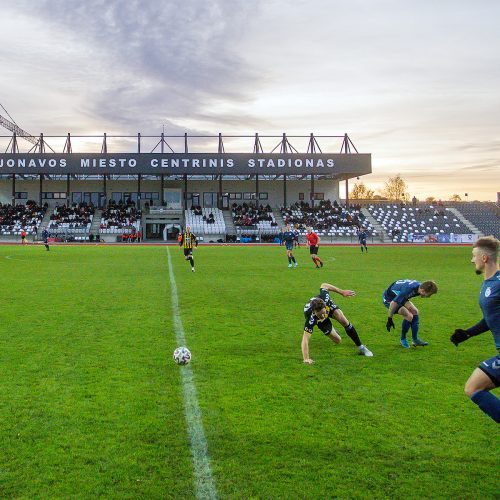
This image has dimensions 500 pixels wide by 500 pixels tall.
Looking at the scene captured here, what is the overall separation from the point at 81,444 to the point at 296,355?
400 cm

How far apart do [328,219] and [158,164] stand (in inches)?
863

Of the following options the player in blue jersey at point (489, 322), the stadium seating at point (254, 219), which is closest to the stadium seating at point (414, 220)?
the stadium seating at point (254, 219)

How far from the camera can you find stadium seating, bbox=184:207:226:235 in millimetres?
59875

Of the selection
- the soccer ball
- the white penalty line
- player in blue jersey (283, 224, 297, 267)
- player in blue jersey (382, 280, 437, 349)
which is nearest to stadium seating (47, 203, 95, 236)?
player in blue jersey (283, 224, 297, 267)

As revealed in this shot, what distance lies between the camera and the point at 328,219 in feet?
207

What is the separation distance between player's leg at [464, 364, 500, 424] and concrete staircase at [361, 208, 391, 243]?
54.8 meters

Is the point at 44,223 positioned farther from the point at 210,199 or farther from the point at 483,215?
the point at 483,215

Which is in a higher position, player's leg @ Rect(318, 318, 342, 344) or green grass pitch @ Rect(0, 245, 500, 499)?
player's leg @ Rect(318, 318, 342, 344)

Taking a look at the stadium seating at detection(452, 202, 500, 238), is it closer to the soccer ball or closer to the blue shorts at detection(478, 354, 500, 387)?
the soccer ball

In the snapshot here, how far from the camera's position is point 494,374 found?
451 cm

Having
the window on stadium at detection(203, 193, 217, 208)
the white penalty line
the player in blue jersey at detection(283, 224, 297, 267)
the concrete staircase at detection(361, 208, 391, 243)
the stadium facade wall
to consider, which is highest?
the stadium facade wall

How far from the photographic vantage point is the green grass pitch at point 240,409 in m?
4.21

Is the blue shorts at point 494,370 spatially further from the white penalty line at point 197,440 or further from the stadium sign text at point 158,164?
the stadium sign text at point 158,164

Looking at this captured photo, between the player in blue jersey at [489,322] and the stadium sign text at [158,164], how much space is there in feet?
193
